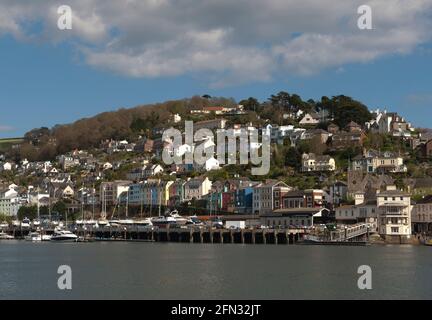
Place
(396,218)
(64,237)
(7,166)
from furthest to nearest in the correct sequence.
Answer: (7,166), (64,237), (396,218)

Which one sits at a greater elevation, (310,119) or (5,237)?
(310,119)

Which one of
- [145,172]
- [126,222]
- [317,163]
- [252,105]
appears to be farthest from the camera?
[252,105]

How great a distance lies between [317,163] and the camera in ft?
370

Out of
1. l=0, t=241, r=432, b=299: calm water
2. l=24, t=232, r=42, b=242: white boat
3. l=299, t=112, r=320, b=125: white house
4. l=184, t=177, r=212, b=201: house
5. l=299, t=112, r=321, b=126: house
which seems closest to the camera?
l=0, t=241, r=432, b=299: calm water

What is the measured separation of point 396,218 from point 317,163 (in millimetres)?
34004

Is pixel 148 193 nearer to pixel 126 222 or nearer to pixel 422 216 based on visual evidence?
pixel 126 222

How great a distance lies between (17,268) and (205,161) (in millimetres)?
76139

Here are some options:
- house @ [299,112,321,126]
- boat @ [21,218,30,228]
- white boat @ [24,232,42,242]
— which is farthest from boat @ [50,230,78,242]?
house @ [299,112,321,126]

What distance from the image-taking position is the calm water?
118ft

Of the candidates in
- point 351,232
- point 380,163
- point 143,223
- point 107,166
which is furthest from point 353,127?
point 107,166

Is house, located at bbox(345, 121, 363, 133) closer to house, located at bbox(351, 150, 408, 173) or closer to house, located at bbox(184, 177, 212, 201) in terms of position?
house, located at bbox(351, 150, 408, 173)

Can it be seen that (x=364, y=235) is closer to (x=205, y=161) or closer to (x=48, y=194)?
(x=205, y=161)

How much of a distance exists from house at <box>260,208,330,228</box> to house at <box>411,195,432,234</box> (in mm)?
11204

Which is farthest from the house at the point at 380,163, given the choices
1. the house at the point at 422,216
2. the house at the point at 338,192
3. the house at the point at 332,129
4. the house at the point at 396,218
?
the house at the point at 396,218
